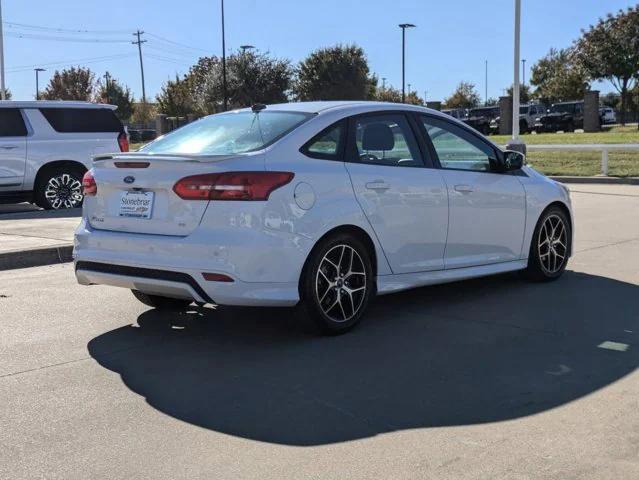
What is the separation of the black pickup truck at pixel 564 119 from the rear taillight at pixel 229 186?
5017 cm

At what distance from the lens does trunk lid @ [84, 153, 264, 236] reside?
5059mm

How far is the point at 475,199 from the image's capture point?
6582 mm

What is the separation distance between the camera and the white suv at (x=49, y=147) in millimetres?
13469

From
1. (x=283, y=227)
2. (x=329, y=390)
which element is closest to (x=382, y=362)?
(x=329, y=390)

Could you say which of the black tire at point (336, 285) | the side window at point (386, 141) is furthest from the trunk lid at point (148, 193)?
the side window at point (386, 141)

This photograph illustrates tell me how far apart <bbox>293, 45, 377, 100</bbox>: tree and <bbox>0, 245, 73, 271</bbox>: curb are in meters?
60.0

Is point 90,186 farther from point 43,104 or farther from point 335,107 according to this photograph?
point 43,104

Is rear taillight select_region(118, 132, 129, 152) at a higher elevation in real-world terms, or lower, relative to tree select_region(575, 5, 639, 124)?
lower

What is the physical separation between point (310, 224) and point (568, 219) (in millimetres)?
3517

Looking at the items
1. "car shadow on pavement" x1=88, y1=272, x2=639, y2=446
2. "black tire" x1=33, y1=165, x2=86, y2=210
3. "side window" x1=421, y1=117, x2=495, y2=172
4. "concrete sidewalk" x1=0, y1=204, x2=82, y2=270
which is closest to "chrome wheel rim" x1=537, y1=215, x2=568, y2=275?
"car shadow on pavement" x1=88, y1=272, x2=639, y2=446

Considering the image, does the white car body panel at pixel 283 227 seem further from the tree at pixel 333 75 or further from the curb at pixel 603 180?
the tree at pixel 333 75

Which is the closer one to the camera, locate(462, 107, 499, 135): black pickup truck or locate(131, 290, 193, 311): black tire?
locate(131, 290, 193, 311): black tire

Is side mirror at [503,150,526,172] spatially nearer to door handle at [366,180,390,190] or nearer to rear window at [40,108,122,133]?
door handle at [366,180,390,190]

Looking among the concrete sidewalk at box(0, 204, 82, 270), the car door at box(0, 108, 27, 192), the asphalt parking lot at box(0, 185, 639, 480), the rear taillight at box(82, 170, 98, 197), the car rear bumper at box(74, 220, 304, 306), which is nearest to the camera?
the asphalt parking lot at box(0, 185, 639, 480)
